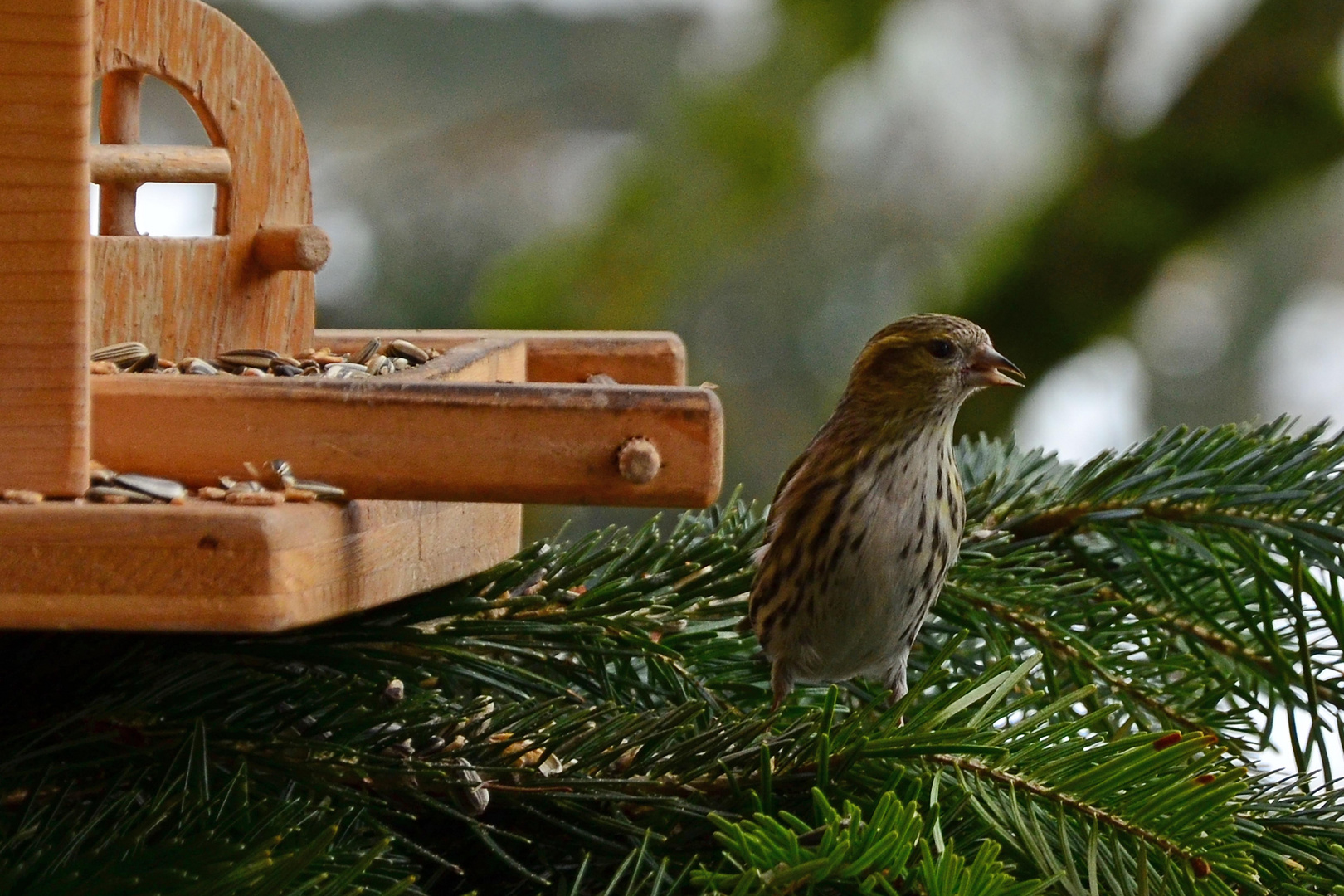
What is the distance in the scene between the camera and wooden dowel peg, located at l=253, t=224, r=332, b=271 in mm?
1655

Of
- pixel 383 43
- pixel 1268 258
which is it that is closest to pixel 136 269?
pixel 383 43

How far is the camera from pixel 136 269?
158cm

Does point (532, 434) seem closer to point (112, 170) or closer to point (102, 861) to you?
point (102, 861)

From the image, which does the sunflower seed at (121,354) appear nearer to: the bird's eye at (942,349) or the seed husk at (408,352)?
the seed husk at (408,352)

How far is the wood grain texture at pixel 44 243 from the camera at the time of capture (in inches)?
44.2

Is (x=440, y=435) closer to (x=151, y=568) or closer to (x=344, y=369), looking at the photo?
(x=151, y=568)

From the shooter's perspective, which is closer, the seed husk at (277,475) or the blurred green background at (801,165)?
the seed husk at (277,475)

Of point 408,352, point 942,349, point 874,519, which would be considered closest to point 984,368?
point 942,349

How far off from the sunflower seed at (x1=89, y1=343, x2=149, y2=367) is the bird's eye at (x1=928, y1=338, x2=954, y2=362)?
94 cm

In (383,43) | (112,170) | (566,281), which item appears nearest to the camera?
(112,170)

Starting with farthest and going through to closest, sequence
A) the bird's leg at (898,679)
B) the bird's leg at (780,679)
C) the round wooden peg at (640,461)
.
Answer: the bird's leg at (898,679), the bird's leg at (780,679), the round wooden peg at (640,461)

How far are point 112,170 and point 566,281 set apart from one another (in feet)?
7.37

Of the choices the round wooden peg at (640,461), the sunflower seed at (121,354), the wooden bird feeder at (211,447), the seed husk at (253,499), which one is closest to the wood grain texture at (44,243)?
the wooden bird feeder at (211,447)

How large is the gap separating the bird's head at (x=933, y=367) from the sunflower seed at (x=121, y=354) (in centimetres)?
91
